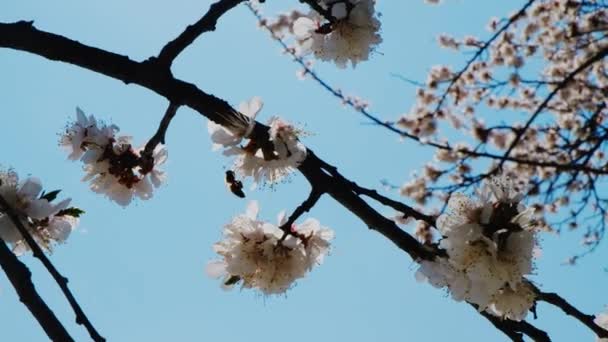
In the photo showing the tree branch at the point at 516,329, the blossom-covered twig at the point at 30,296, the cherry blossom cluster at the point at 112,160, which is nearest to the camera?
the blossom-covered twig at the point at 30,296

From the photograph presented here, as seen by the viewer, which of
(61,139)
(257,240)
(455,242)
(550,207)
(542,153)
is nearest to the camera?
(455,242)

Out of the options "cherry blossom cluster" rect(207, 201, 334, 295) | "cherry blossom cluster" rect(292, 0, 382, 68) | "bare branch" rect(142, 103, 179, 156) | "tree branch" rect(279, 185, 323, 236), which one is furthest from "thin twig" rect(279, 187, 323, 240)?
"cherry blossom cluster" rect(292, 0, 382, 68)

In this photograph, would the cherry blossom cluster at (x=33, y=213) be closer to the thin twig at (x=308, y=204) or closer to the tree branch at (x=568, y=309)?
the thin twig at (x=308, y=204)

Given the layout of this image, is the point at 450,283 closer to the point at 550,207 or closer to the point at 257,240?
the point at 257,240

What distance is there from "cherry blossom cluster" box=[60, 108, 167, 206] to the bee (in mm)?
266

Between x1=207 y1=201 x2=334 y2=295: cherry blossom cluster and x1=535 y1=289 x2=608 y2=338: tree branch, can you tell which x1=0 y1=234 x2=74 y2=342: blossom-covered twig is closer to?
x1=207 y1=201 x2=334 y2=295: cherry blossom cluster

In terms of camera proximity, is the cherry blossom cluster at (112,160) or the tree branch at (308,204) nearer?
the tree branch at (308,204)

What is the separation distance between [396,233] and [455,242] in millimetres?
130

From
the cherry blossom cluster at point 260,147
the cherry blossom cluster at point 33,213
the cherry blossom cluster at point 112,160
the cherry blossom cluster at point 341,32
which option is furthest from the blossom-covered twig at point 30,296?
the cherry blossom cluster at point 341,32

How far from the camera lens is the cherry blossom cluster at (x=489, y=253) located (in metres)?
1.49

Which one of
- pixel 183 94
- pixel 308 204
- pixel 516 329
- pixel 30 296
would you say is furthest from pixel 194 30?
pixel 516 329

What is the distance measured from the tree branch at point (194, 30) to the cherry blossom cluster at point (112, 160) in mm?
281

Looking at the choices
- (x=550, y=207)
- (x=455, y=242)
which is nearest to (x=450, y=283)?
(x=455, y=242)

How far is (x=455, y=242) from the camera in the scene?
150 centimetres
